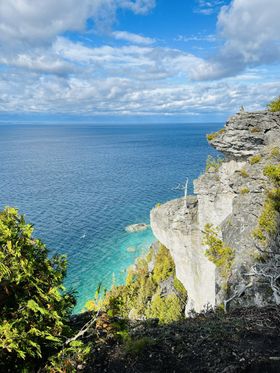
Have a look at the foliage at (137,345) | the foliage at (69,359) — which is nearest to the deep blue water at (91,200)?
the foliage at (137,345)

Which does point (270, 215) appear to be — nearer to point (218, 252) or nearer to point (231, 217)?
point (231, 217)

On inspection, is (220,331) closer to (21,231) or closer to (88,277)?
(21,231)

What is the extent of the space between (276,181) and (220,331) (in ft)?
38.8

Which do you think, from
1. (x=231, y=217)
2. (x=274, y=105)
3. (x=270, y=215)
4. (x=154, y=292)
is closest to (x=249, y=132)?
(x=274, y=105)

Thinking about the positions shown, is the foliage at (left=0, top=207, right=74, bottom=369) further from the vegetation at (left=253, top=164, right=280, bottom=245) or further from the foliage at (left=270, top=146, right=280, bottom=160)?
the foliage at (left=270, top=146, right=280, bottom=160)

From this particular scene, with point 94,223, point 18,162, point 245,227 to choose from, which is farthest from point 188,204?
point 18,162

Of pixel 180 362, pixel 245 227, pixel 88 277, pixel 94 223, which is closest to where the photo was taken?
pixel 180 362

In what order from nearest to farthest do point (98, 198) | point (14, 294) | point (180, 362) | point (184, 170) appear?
point (14, 294), point (180, 362), point (98, 198), point (184, 170)

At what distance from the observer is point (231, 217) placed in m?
19.2

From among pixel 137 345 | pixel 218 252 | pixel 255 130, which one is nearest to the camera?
pixel 137 345

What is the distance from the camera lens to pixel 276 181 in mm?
17953

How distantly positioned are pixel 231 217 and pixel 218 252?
276 centimetres

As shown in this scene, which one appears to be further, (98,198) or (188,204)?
(98,198)

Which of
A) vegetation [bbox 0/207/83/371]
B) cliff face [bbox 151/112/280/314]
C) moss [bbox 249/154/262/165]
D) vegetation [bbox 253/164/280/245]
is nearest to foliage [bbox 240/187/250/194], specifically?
cliff face [bbox 151/112/280/314]
